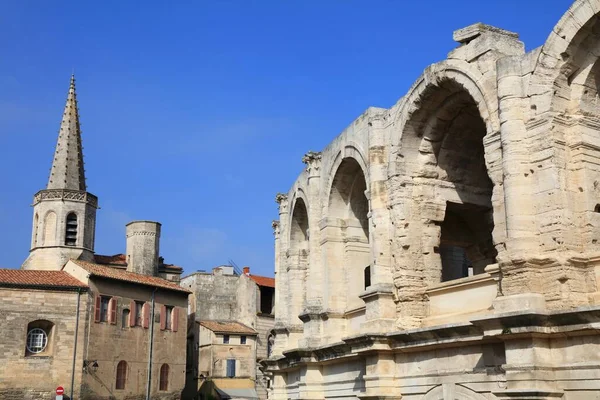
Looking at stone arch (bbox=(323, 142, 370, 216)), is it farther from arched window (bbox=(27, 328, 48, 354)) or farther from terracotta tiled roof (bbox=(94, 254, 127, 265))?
terracotta tiled roof (bbox=(94, 254, 127, 265))

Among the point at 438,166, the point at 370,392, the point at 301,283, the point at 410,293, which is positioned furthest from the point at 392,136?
A: the point at 301,283

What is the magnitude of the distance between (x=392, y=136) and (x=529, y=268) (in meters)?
4.91

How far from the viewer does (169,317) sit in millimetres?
37781

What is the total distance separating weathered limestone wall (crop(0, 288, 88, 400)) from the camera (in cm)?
3097

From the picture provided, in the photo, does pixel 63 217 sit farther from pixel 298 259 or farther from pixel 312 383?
pixel 312 383

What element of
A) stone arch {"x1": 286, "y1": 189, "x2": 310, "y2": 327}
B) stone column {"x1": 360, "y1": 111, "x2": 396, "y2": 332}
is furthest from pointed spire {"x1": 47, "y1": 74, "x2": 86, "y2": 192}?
stone column {"x1": 360, "y1": 111, "x2": 396, "y2": 332}

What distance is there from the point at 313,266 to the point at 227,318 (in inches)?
1082

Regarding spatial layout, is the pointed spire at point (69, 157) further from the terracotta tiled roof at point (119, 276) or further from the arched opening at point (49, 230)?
the terracotta tiled roof at point (119, 276)

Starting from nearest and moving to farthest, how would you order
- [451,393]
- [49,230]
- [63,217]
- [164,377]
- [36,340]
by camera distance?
[451,393], [36,340], [164,377], [49,230], [63,217]

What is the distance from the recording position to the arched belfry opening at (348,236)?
17.7 meters

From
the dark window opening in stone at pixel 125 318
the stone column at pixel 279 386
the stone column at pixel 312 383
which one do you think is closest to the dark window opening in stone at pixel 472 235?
the stone column at pixel 312 383

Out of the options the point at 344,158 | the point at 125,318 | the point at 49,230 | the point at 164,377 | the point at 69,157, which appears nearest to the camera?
the point at 344,158

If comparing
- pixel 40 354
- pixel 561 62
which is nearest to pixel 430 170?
pixel 561 62

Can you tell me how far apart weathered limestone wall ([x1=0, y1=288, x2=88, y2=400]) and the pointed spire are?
1239cm
